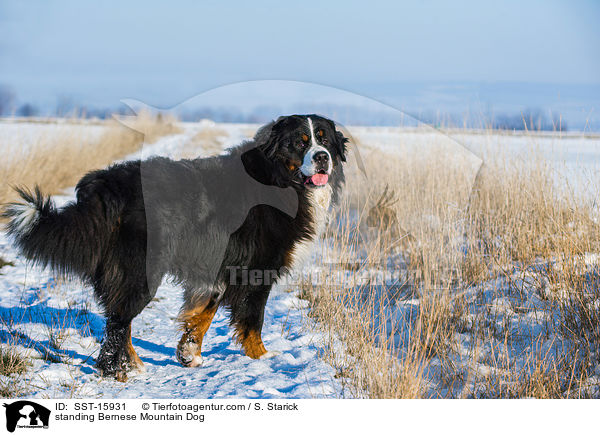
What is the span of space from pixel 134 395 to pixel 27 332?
4.10 feet

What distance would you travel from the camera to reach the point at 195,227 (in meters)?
3.32

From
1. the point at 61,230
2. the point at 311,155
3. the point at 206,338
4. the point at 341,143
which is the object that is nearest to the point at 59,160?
the point at 206,338

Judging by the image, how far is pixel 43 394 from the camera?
2734mm

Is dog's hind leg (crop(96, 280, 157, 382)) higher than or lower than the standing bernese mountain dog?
lower

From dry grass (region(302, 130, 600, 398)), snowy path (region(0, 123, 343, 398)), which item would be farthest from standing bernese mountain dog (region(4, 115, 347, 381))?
dry grass (region(302, 130, 600, 398))

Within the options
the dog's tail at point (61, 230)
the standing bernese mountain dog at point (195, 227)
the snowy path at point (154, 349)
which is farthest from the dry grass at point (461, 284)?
the dog's tail at point (61, 230)

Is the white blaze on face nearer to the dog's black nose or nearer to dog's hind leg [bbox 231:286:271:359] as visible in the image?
the dog's black nose

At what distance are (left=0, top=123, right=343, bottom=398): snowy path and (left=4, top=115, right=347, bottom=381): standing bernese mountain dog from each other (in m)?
0.16

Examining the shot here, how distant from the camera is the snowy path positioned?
2.94 m

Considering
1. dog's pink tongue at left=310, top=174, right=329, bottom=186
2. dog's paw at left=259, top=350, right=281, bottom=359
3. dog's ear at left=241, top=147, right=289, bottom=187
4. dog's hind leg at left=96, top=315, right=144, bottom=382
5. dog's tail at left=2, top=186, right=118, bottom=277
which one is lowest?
dog's paw at left=259, top=350, right=281, bottom=359

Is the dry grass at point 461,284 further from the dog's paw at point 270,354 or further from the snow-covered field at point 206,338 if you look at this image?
the dog's paw at point 270,354

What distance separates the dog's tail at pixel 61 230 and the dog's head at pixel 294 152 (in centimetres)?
108

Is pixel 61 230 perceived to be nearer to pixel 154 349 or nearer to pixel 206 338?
pixel 154 349
